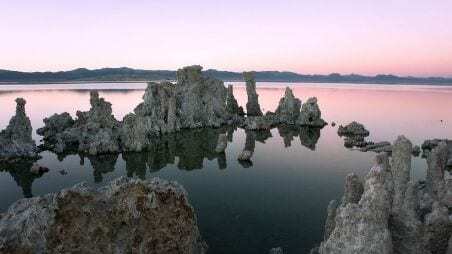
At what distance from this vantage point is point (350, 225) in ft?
56.5

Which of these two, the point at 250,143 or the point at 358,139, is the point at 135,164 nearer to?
the point at 250,143

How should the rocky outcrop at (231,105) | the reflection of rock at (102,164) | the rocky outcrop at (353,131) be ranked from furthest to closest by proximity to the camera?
the rocky outcrop at (231,105) < the rocky outcrop at (353,131) < the reflection of rock at (102,164)

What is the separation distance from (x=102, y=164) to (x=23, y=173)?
1306 cm

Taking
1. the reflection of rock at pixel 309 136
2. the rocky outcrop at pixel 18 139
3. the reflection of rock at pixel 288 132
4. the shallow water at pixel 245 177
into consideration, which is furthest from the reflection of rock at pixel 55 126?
the reflection of rock at pixel 309 136

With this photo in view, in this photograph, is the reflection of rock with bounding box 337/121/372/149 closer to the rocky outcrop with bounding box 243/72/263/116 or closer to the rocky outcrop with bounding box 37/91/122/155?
the rocky outcrop with bounding box 243/72/263/116

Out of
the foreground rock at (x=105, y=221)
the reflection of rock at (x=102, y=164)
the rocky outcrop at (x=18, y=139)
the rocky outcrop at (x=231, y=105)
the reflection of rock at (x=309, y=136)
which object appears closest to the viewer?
the foreground rock at (x=105, y=221)

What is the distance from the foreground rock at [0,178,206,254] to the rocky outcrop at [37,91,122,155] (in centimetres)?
6426

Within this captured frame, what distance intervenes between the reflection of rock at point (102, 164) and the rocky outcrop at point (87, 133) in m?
2.60

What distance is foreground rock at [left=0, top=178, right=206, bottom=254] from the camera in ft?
44.9

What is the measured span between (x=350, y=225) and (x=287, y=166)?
50707 millimetres

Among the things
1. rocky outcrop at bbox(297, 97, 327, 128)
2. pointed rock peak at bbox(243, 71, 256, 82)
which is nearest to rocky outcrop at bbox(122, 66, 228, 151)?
pointed rock peak at bbox(243, 71, 256, 82)

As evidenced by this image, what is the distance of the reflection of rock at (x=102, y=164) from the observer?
62.2m

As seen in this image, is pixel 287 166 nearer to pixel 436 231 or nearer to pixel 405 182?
pixel 405 182

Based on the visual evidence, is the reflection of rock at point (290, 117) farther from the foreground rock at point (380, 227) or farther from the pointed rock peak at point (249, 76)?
the foreground rock at point (380, 227)
